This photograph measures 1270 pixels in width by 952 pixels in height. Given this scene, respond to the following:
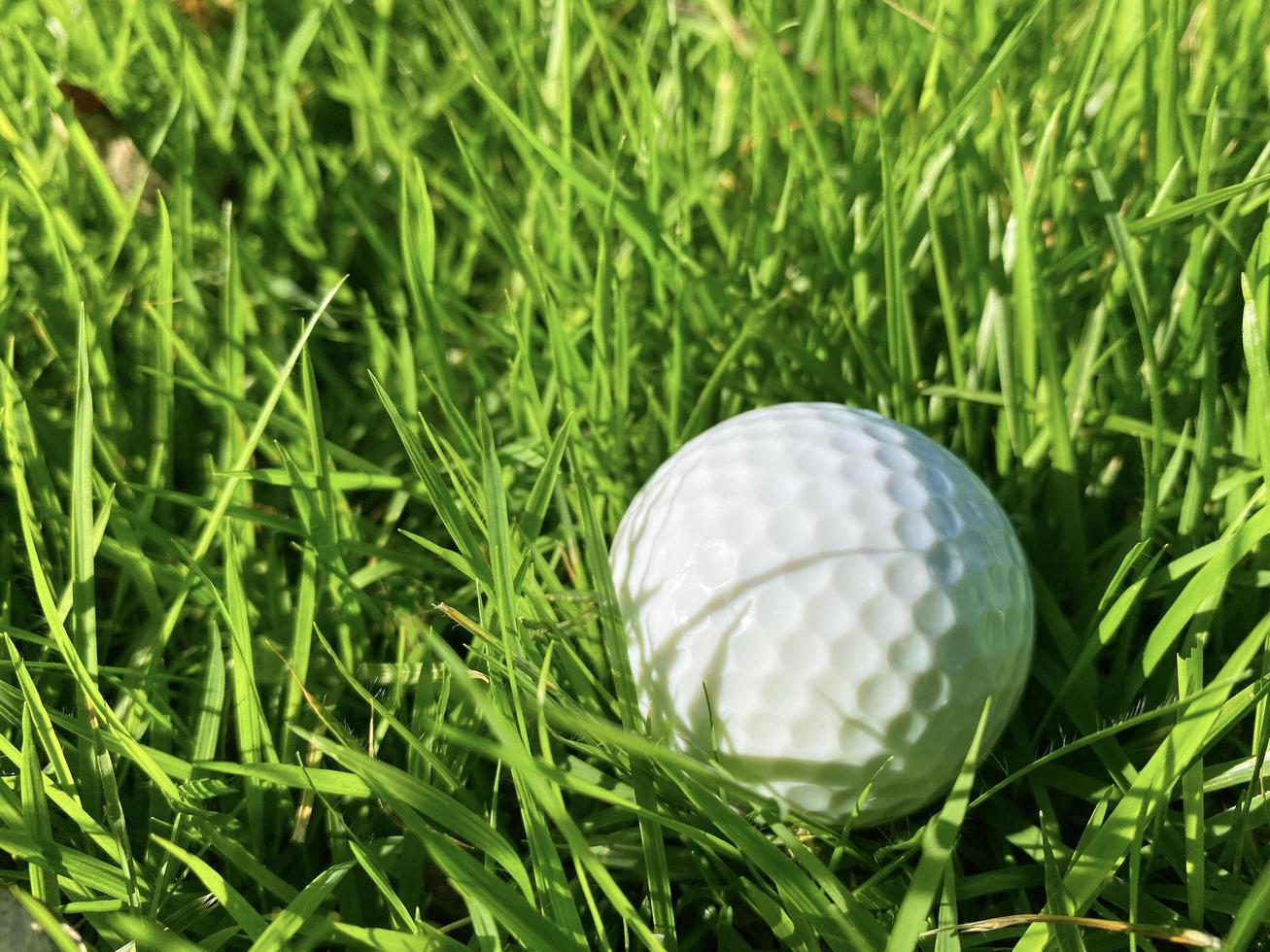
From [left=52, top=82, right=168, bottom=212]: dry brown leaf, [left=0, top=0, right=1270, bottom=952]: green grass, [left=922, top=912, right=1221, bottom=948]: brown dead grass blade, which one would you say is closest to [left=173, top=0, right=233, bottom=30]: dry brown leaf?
[left=0, top=0, right=1270, bottom=952]: green grass

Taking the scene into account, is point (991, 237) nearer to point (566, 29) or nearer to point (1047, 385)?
point (1047, 385)

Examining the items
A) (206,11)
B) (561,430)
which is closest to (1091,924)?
(561,430)

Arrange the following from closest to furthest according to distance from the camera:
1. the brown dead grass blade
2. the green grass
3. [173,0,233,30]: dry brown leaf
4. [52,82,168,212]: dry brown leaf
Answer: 1. the brown dead grass blade
2. the green grass
3. [52,82,168,212]: dry brown leaf
4. [173,0,233,30]: dry brown leaf

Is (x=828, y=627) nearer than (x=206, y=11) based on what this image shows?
Yes

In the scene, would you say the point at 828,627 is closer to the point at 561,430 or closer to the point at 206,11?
the point at 561,430

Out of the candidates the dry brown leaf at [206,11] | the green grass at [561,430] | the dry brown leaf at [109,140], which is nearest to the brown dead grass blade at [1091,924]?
Result: the green grass at [561,430]

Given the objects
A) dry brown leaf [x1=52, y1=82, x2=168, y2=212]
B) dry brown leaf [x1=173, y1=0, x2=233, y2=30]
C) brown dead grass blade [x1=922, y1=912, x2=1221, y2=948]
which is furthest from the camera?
dry brown leaf [x1=173, y1=0, x2=233, y2=30]

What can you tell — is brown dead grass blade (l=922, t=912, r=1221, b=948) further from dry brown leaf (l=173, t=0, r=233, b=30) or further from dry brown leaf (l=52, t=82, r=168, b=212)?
dry brown leaf (l=173, t=0, r=233, b=30)

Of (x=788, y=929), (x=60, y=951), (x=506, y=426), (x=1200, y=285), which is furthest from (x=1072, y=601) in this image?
(x=60, y=951)
